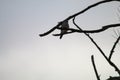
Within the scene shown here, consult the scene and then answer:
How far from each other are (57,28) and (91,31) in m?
0.14

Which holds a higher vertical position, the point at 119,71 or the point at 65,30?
the point at 65,30

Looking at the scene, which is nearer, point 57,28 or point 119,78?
point 57,28

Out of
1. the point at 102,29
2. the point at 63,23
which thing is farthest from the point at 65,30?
the point at 102,29

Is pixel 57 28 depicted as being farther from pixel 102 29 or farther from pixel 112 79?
pixel 112 79

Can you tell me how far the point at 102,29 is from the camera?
58cm

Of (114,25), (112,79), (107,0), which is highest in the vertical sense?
(107,0)

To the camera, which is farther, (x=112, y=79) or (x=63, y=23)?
(x=112, y=79)

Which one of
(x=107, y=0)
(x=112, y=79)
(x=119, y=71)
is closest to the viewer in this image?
(x=107, y=0)

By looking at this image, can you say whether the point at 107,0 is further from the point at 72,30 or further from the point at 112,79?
the point at 112,79

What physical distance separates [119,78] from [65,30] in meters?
0.36

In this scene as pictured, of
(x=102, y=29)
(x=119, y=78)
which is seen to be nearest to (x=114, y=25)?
(x=102, y=29)

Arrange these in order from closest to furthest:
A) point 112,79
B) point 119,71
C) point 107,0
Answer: point 107,0 → point 119,71 → point 112,79

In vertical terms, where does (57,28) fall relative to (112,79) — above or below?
above

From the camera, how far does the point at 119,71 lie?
68 centimetres
